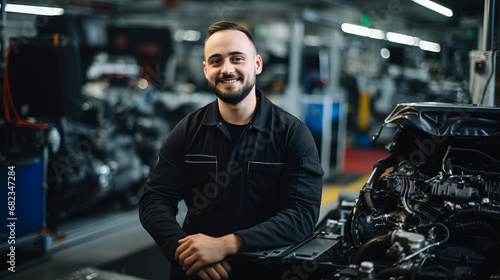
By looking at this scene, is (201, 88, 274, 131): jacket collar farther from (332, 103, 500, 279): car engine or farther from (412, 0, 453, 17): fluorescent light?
(412, 0, 453, 17): fluorescent light

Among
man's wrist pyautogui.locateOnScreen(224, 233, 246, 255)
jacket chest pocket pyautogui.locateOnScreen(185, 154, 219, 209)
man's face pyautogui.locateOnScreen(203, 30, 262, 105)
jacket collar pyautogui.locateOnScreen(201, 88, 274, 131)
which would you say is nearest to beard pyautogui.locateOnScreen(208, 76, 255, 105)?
man's face pyautogui.locateOnScreen(203, 30, 262, 105)

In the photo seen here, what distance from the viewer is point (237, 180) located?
217 centimetres

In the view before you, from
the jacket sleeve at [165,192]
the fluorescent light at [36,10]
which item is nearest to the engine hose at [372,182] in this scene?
the jacket sleeve at [165,192]

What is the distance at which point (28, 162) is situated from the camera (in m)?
3.95

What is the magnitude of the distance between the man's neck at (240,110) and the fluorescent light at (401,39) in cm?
921

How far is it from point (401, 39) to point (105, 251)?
8.83 m

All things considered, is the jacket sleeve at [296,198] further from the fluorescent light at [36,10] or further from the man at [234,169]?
the fluorescent light at [36,10]

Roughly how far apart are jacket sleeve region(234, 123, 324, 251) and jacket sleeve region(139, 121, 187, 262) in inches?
13.9

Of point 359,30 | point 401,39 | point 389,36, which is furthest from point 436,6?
point 401,39

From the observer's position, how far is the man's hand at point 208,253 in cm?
192

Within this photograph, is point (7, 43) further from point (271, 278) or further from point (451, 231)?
point (451, 231)

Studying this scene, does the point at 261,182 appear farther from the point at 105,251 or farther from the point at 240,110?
the point at 105,251

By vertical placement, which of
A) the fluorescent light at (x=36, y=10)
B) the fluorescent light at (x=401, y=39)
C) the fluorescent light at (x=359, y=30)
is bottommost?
the fluorescent light at (x=36, y=10)

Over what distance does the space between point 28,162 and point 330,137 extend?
479 cm
